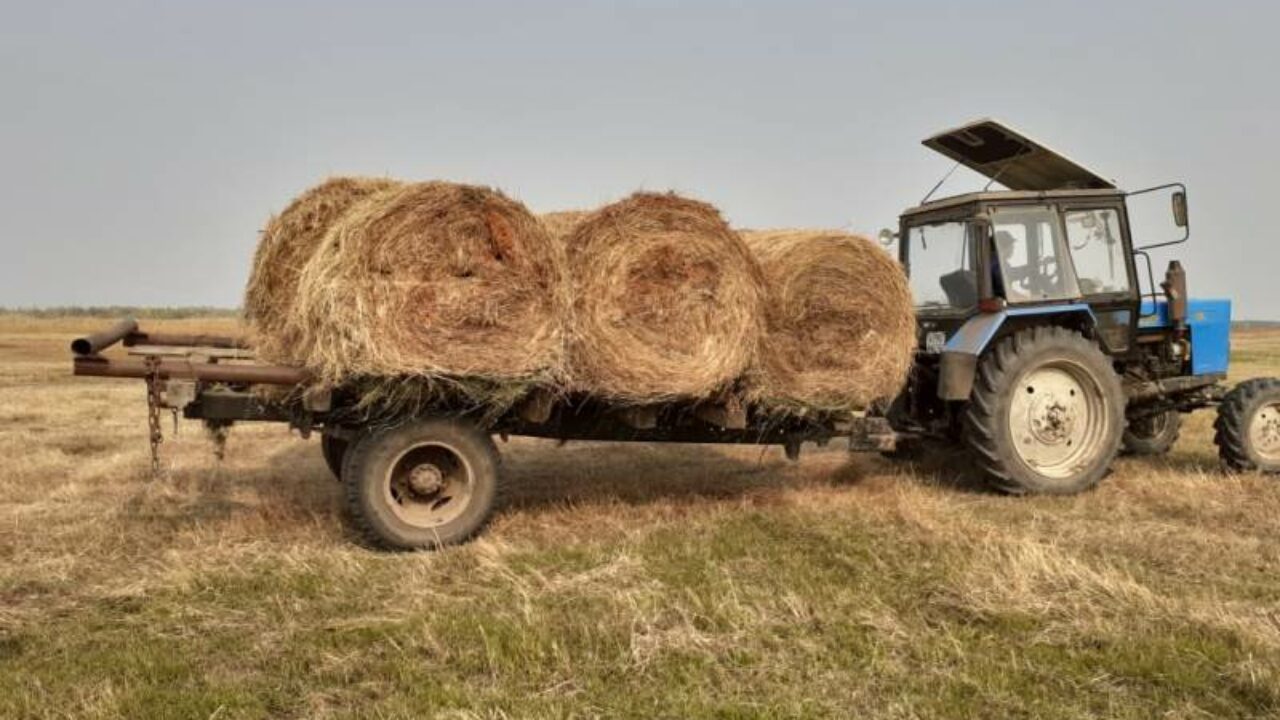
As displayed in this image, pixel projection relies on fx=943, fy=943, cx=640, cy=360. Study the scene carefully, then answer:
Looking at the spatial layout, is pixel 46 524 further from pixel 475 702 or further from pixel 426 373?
pixel 475 702

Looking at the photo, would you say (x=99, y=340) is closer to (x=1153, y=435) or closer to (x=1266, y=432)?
(x=1266, y=432)

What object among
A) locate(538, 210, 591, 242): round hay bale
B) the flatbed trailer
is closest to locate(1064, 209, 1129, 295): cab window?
the flatbed trailer

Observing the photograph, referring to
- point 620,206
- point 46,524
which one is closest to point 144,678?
point 46,524

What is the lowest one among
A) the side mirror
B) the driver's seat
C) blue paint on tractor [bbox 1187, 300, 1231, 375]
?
blue paint on tractor [bbox 1187, 300, 1231, 375]

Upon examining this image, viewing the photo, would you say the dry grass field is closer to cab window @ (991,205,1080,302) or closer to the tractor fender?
the tractor fender

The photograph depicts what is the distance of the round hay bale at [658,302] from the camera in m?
5.52

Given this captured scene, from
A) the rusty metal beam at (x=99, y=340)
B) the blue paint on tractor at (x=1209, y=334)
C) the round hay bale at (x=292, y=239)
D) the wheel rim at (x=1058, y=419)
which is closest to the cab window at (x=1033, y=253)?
the wheel rim at (x=1058, y=419)

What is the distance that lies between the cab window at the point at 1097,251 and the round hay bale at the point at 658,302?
3253mm

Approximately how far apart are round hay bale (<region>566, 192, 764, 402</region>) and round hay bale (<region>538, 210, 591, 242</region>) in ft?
0.20

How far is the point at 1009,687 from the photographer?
3320 mm

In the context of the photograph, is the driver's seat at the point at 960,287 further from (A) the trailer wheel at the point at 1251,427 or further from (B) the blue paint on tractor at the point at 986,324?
(A) the trailer wheel at the point at 1251,427

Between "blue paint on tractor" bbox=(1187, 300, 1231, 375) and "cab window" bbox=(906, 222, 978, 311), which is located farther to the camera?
"blue paint on tractor" bbox=(1187, 300, 1231, 375)

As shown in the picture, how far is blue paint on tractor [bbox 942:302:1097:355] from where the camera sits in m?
6.80

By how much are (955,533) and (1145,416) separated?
3816mm
